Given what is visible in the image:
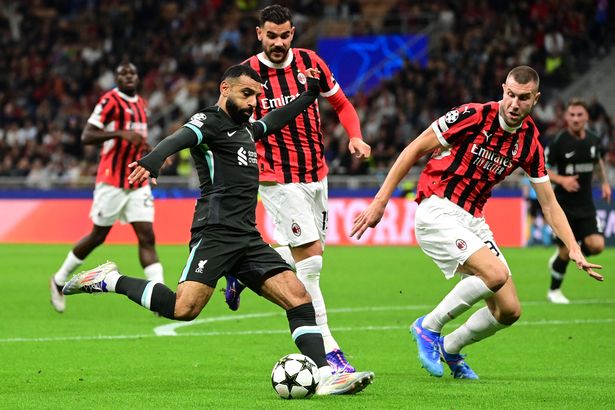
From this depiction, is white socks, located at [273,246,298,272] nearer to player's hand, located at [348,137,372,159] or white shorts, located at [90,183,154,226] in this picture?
player's hand, located at [348,137,372,159]

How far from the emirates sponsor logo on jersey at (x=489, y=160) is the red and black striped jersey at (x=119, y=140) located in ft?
17.6

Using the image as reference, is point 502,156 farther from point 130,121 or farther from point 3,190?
point 3,190

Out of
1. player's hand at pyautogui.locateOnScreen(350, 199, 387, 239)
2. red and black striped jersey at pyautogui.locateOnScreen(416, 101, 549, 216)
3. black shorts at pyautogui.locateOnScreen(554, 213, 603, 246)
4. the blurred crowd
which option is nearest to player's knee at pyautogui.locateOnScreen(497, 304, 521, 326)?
red and black striped jersey at pyautogui.locateOnScreen(416, 101, 549, 216)

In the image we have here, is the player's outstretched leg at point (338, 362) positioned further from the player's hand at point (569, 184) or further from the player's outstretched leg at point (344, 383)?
the player's hand at point (569, 184)

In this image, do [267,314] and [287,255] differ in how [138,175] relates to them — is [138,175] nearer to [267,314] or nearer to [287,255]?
[287,255]

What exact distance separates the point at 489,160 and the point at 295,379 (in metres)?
2.17

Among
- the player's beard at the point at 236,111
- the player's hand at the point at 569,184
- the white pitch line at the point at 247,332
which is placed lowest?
A: the white pitch line at the point at 247,332

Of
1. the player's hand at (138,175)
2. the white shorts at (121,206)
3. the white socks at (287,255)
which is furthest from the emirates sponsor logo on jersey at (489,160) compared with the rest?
the white shorts at (121,206)

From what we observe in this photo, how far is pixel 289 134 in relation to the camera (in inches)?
333

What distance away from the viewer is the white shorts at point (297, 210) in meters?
8.23

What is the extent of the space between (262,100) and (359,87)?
881 inches

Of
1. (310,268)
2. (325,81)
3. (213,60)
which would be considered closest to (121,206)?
(325,81)

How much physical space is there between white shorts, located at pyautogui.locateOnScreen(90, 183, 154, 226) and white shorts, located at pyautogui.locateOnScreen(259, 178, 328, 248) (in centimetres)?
396

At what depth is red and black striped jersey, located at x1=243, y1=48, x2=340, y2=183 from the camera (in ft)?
27.5
